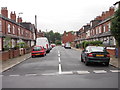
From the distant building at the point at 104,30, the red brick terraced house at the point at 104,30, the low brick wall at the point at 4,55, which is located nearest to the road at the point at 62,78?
the low brick wall at the point at 4,55

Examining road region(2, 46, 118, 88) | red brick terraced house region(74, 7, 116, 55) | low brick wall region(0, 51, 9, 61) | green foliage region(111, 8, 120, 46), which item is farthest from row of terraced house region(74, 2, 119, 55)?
low brick wall region(0, 51, 9, 61)

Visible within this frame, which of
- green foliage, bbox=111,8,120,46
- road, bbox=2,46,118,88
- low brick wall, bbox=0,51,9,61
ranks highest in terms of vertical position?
green foliage, bbox=111,8,120,46

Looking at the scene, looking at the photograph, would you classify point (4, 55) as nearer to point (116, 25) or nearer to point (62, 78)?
point (62, 78)

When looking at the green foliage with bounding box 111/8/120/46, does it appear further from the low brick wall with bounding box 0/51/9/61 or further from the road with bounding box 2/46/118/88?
the low brick wall with bounding box 0/51/9/61

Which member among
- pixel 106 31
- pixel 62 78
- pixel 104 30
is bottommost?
pixel 62 78

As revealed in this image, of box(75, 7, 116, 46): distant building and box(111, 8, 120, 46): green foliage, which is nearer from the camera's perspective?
box(111, 8, 120, 46): green foliage

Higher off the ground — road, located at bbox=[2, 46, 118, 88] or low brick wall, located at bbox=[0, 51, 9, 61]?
low brick wall, located at bbox=[0, 51, 9, 61]

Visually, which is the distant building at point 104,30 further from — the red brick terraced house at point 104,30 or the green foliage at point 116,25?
the green foliage at point 116,25

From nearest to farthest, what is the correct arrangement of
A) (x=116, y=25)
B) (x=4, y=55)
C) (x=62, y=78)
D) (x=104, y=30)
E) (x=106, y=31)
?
(x=62, y=78) → (x=116, y=25) → (x=4, y=55) → (x=106, y=31) → (x=104, y=30)

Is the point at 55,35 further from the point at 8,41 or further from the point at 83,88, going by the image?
the point at 83,88

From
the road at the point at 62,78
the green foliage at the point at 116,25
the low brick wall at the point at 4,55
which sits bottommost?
the road at the point at 62,78

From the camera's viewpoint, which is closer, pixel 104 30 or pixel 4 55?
pixel 4 55

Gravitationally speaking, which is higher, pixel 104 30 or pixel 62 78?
pixel 104 30

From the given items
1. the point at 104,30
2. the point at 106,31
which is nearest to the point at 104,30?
the point at 104,30
